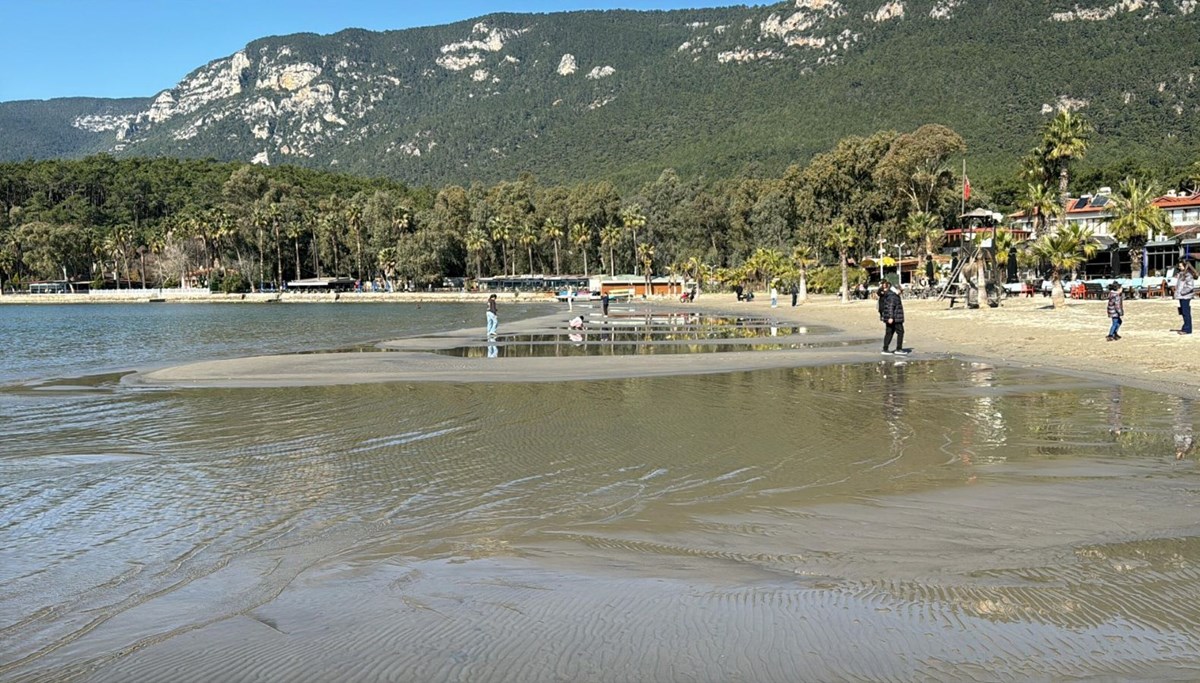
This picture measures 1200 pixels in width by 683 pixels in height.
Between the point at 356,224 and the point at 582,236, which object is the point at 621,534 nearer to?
the point at 582,236

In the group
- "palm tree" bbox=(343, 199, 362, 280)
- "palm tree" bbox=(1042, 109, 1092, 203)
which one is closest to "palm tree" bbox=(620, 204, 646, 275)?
"palm tree" bbox=(343, 199, 362, 280)

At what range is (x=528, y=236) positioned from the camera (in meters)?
121

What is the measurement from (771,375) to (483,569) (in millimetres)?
13307

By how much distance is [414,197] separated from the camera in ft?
494

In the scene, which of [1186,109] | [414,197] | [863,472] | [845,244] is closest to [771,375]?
[863,472]

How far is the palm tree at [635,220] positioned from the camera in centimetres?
11250

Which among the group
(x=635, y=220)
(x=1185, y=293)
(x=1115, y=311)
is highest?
(x=635, y=220)

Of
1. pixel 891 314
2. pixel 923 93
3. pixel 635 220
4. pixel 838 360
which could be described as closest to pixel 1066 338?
pixel 891 314

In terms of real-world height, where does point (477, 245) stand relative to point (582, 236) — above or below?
below

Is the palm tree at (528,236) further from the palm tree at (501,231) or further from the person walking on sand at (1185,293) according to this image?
the person walking on sand at (1185,293)

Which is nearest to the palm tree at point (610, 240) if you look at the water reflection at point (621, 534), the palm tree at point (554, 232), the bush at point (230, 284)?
the palm tree at point (554, 232)

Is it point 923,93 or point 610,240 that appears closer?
point 610,240

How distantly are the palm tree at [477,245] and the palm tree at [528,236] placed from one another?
473 centimetres

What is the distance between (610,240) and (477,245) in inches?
731
